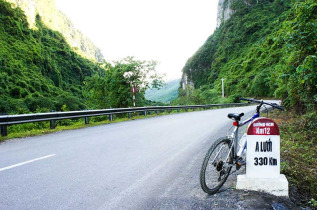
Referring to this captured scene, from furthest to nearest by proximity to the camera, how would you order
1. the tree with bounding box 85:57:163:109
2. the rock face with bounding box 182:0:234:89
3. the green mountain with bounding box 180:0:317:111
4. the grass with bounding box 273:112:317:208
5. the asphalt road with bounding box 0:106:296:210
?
the rock face with bounding box 182:0:234:89 < the green mountain with bounding box 180:0:317:111 < the tree with bounding box 85:57:163:109 < the grass with bounding box 273:112:317:208 < the asphalt road with bounding box 0:106:296:210

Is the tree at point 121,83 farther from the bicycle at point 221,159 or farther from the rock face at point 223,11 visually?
the rock face at point 223,11

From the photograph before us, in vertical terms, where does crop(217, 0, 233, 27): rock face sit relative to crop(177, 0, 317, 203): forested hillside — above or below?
above

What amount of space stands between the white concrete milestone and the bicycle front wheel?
0.92ft

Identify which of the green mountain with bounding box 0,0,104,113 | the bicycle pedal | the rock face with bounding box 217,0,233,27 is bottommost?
the bicycle pedal

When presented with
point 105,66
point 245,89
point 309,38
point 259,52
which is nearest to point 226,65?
point 259,52

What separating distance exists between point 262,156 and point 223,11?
163m

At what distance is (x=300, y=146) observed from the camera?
681cm

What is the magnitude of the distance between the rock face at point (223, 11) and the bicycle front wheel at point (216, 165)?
153 metres

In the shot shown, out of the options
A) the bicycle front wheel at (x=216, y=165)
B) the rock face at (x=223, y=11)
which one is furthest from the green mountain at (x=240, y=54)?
the bicycle front wheel at (x=216, y=165)

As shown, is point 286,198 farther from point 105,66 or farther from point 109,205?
point 105,66

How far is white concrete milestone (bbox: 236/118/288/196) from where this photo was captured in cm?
358

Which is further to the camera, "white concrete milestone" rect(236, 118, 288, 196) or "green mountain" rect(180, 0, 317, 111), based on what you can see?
"green mountain" rect(180, 0, 317, 111)

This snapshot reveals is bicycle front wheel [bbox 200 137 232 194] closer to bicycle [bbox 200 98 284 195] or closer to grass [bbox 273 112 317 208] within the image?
bicycle [bbox 200 98 284 195]

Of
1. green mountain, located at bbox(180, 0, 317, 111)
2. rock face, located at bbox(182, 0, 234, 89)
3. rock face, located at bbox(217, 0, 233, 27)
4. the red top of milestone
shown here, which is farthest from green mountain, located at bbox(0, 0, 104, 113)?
rock face, located at bbox(217, 0, 233, 27)
